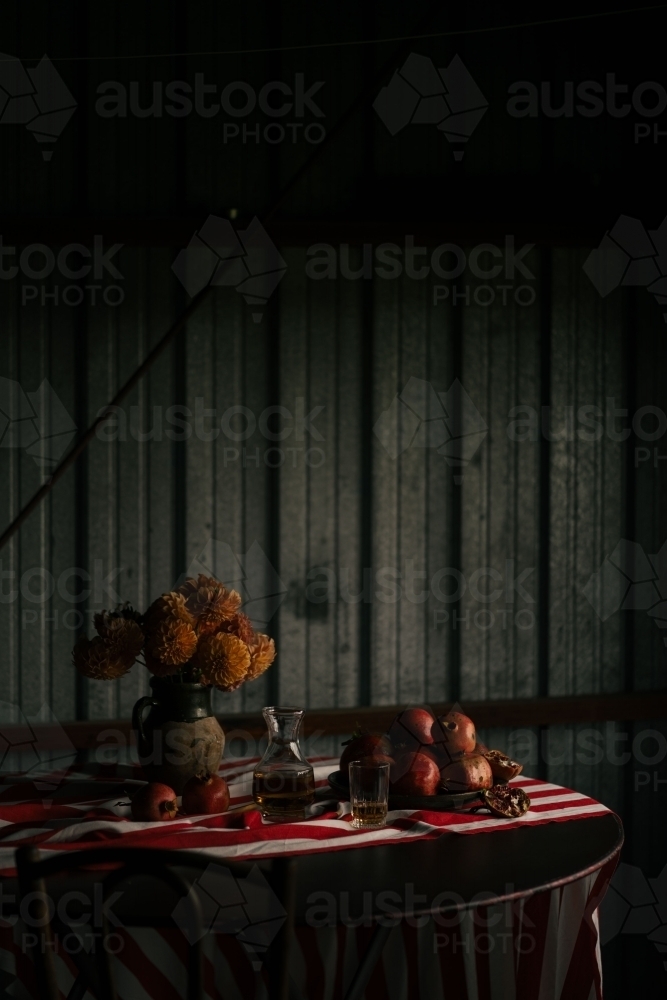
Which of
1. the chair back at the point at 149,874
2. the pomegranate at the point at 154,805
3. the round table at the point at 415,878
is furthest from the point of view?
the pomegranate at the point at 154,805

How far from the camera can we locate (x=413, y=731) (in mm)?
2035

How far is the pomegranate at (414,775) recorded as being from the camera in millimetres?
1967

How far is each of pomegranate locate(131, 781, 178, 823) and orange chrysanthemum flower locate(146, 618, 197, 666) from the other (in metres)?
0.23

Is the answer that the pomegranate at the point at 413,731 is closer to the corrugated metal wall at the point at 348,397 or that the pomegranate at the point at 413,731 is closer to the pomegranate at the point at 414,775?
the pomegranate at the point at 414,775

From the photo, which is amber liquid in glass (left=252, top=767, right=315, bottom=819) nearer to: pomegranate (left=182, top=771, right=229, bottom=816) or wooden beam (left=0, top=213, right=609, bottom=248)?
pomegranate (left=182, top=771, right=229, bottom=816)

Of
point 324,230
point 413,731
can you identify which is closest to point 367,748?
point 413,731

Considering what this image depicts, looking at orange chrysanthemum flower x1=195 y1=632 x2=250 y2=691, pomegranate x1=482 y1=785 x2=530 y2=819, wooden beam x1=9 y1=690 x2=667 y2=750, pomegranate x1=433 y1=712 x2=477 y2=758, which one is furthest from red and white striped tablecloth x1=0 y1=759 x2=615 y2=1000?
wooden beam x1=9 y1=690 x2=667 y2=750

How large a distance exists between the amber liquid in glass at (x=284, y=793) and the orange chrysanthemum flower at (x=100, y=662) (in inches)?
13.5

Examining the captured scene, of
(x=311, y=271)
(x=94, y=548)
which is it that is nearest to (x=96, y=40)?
(x=311, y=271)

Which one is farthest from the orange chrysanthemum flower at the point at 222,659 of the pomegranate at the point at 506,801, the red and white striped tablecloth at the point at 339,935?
the pomegranate at the point at 506,801

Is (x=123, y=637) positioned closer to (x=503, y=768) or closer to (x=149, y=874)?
(x=149, y=874)

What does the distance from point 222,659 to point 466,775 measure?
52cm

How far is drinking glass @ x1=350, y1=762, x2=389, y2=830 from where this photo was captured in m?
1.85

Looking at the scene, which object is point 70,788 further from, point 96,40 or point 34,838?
point 96,40
